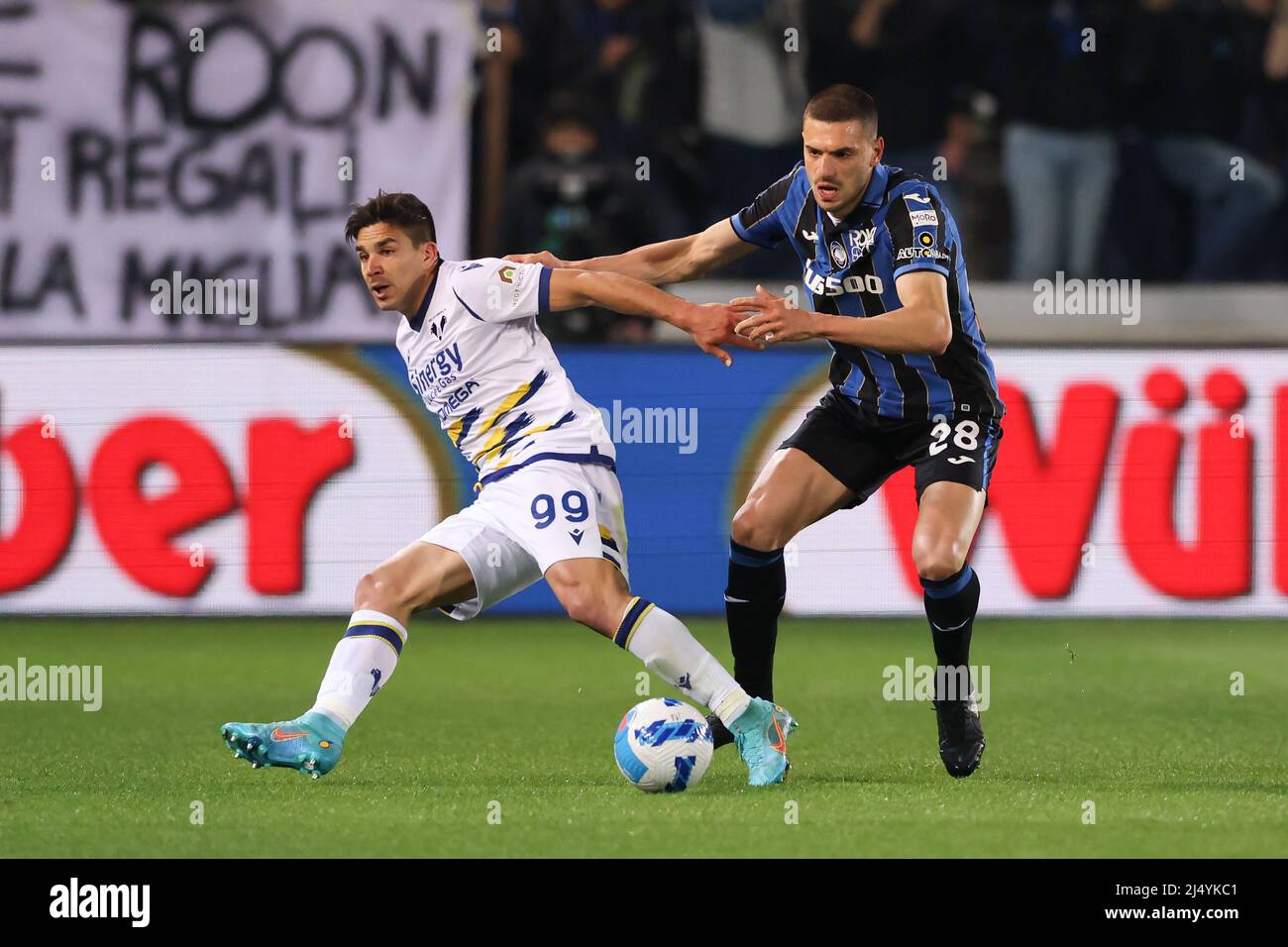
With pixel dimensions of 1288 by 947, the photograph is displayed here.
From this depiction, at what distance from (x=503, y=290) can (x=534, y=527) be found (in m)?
0.74

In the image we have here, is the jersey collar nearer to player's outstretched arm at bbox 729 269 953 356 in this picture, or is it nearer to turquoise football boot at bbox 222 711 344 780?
player's outstretched arm at bbox 729 269 953 356

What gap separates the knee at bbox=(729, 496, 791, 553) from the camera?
6.66 m

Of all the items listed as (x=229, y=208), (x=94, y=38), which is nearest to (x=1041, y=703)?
(x=229, y=208)

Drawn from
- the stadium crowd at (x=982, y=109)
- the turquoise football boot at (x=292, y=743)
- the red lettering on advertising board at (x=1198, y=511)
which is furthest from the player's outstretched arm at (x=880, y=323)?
the stadium crowd at (x=982, y=109)

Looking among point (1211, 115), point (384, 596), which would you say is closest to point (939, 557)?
point (384, 596)

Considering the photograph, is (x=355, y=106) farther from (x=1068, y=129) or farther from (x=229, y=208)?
(x=1068, y=129)

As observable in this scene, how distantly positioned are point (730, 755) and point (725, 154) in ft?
20.1

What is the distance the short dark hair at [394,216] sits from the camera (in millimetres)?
6262

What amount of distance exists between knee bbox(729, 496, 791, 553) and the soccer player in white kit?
21.5 inches

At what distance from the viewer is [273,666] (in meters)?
9.02

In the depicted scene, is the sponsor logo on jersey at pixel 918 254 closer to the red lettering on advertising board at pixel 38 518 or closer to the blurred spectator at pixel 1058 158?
the red lettering on advertising board at pixel 38 518

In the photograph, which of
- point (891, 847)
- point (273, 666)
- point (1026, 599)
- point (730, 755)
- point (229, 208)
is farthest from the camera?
point (229, 208)

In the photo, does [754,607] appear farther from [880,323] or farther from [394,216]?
[394,216]

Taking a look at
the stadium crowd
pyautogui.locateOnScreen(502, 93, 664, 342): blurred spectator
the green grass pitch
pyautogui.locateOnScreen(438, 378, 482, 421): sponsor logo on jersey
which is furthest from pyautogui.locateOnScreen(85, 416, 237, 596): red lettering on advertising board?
pyautogui.locateOnScreen(438, 378, 482, 421): sponsor logo on jersey
